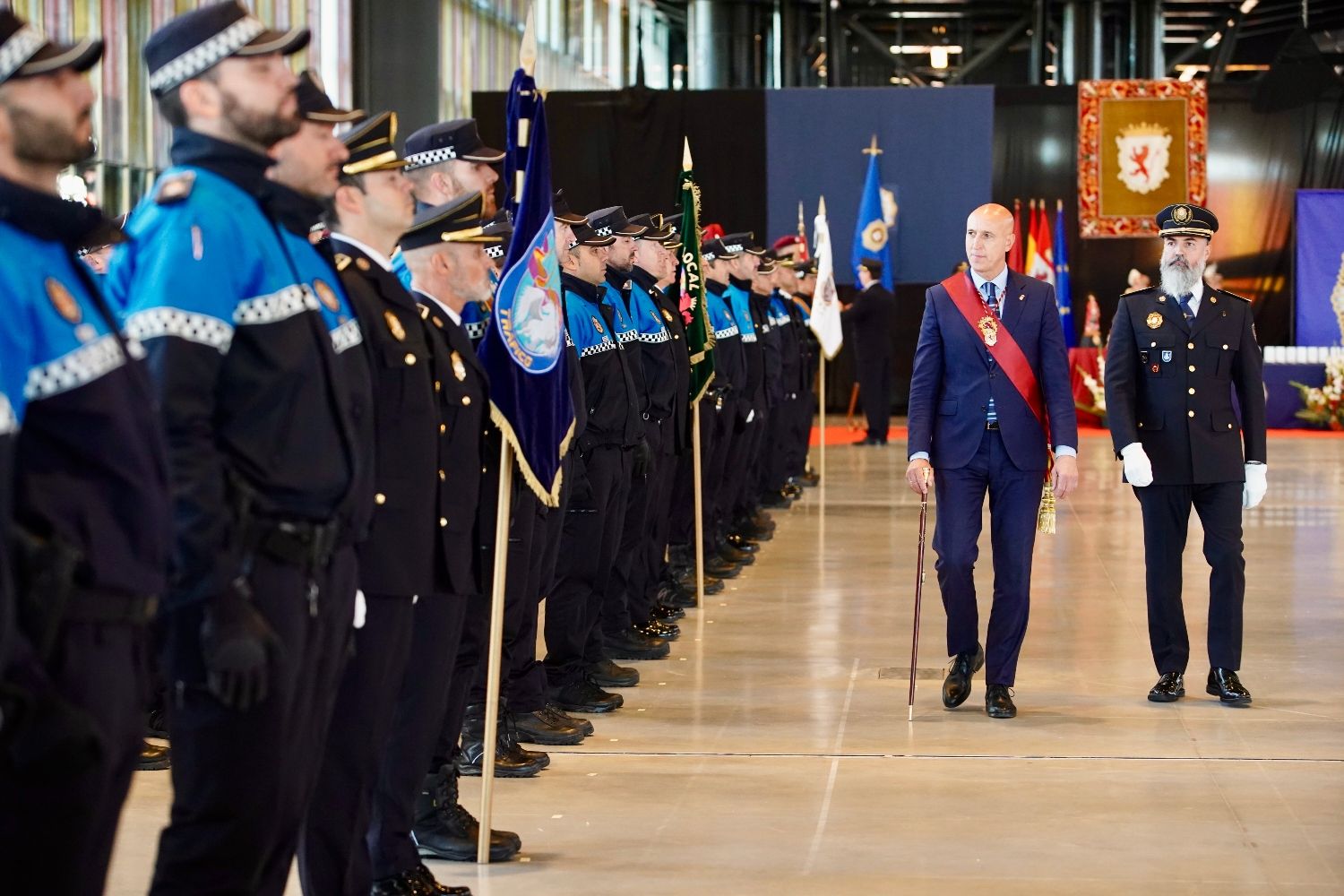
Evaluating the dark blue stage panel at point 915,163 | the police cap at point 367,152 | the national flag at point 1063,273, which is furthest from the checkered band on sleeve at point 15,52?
the national flag at point 1063,273

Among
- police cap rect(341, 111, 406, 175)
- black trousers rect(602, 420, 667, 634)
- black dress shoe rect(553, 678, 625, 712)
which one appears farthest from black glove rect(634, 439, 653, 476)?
police cap rect(341, 111, 406, 175)

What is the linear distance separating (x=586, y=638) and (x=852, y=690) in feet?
3.21

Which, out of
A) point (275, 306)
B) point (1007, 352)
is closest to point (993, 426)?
point (1007, 352)

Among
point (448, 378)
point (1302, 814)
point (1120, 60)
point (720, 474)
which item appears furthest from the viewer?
point (1120, 60)

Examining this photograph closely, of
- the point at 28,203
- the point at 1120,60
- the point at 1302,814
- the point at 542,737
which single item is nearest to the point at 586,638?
the point at 542,737

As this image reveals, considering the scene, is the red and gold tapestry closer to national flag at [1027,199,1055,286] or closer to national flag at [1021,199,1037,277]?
national flag at [1021,199,1037,277]

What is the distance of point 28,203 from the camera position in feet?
7.39

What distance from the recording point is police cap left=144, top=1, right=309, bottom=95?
276cm

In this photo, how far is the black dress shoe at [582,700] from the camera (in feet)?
19.7

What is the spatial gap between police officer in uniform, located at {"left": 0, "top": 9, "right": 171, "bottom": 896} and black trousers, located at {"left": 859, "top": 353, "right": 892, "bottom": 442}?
15174 millimetres

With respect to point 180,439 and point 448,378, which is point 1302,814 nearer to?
point 448,378

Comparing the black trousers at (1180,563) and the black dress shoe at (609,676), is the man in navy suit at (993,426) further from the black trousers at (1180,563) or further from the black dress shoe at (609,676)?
the black dress shoe at (609,676)

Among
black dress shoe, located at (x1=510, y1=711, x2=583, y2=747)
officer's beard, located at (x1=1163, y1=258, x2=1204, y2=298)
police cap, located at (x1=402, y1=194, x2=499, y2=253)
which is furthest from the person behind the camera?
officer's beard, located at (x1=1163, y1=258, x2=1204, y2=298)

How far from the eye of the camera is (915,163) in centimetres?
2062
